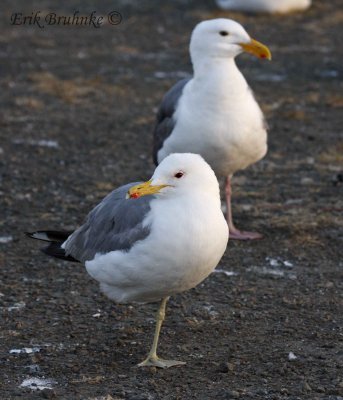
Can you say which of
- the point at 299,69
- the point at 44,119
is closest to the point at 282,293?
the point at 44,119

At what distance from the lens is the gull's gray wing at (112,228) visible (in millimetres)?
4980

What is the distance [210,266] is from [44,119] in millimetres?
5925

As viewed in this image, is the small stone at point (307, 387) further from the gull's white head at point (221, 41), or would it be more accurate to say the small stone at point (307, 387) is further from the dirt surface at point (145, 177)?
the gull's white head at point (221, 41)

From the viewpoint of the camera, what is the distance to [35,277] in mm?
6457

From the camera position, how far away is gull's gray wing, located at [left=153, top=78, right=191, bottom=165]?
23.7ft

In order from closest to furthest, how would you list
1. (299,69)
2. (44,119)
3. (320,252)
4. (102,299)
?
(102,299), (320,252), (44,119), (299,69)

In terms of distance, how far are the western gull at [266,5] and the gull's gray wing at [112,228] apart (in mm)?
10329

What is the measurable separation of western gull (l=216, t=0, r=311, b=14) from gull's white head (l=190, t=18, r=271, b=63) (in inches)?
319

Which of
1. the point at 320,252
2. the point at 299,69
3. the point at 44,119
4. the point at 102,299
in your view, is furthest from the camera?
the point at 299,69

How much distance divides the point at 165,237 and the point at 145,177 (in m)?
3.99

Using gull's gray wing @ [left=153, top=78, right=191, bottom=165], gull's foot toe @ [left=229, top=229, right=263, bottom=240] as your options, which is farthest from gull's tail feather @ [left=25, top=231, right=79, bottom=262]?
gull's foot toe @ [left=229, top=229, right=263, bottom=240]

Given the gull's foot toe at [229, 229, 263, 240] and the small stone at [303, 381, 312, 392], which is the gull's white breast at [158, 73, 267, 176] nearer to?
the gull's foot toe at [229, 229, 263, 240]

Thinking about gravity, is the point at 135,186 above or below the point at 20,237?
above

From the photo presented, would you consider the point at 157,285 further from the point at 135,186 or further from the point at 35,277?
the point at 35,277
